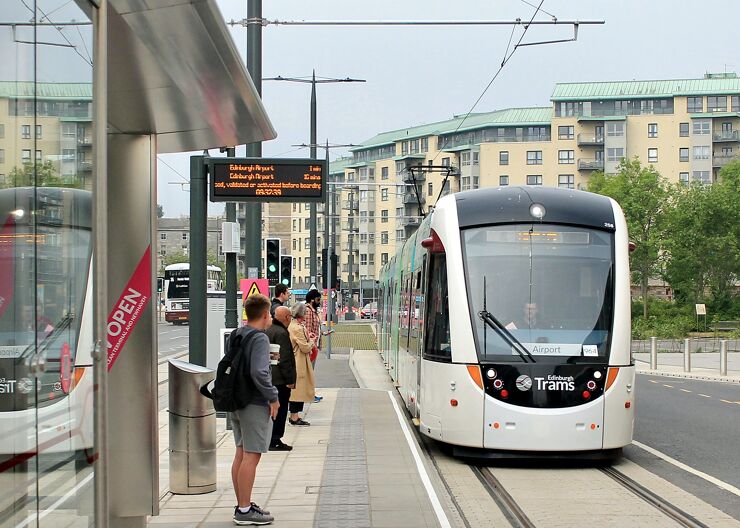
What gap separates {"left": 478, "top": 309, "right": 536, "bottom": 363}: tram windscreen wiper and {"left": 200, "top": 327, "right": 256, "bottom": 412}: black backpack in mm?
4513

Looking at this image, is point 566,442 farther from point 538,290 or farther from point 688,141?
point 688,141

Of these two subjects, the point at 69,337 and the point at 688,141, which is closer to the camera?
the point at 69,337

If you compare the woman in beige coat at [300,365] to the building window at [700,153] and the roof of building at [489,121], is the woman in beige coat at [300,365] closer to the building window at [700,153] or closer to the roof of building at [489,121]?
the roof of building at [489,121]

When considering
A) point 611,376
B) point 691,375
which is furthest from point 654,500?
point 691,375

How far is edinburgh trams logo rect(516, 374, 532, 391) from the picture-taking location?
11773 millimetres

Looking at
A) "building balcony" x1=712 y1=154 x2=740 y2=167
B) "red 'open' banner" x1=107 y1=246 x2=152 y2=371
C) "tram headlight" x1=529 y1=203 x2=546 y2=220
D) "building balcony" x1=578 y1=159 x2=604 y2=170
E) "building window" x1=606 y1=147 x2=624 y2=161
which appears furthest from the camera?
"building balcony" x1=578 y1=159 x2=604 y2=170

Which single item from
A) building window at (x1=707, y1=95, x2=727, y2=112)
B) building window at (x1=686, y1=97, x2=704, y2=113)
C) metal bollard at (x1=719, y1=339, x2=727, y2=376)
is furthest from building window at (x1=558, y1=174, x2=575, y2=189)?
metal bollard at (x1=719, y1=339, x2=727, y2=376)

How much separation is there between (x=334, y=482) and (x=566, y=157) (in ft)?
342

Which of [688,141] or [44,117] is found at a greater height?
[688,141]

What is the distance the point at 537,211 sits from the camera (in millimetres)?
12914

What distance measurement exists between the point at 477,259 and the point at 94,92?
796 cm

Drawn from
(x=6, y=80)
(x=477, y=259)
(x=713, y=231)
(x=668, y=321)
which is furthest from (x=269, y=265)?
(x=713, y=231)

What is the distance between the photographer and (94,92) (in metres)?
5.13

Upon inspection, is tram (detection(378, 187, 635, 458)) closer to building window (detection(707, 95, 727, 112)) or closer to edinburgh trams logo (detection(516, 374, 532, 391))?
edinburgh trams logo (detection(516, 374, 532, 391))
